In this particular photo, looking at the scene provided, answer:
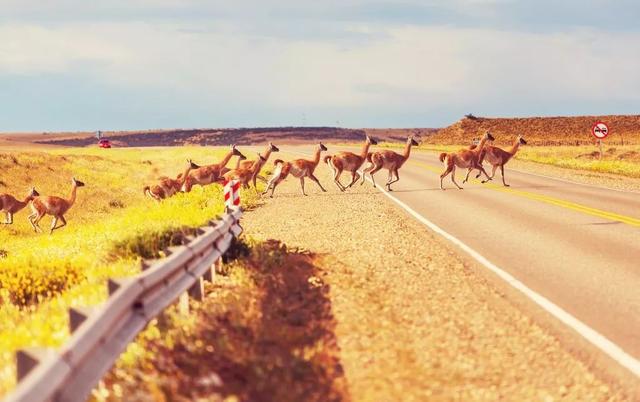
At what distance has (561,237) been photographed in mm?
14227

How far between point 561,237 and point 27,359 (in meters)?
11.7

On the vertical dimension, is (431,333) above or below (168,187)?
above

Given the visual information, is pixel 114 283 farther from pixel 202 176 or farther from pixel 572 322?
pixel 202 176

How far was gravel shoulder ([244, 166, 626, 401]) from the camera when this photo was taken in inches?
237

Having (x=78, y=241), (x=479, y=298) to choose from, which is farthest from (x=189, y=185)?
(x=479, y=298)

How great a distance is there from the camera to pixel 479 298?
359 inches

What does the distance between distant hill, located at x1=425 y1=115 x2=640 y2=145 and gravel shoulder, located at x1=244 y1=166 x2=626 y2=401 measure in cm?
7106

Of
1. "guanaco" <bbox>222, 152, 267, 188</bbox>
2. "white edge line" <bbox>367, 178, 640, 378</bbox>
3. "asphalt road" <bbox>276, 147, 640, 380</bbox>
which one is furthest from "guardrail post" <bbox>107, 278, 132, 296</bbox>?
"guanaco" <bbox>222, 152, 267, 188</bbox>

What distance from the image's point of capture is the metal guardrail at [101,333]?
3734mm

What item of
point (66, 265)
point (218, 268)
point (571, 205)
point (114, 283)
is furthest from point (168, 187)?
point (114, 283)

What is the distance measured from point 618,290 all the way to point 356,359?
14.4ft

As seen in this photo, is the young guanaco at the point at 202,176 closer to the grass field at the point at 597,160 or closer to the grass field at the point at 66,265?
the grass field at the point at 66,265

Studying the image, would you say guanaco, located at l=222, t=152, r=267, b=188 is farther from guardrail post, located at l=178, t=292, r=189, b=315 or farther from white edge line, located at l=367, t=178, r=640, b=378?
guardrail post, located at l=178, t=292, r=189, b=315

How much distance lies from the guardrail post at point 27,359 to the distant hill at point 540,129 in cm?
7905
